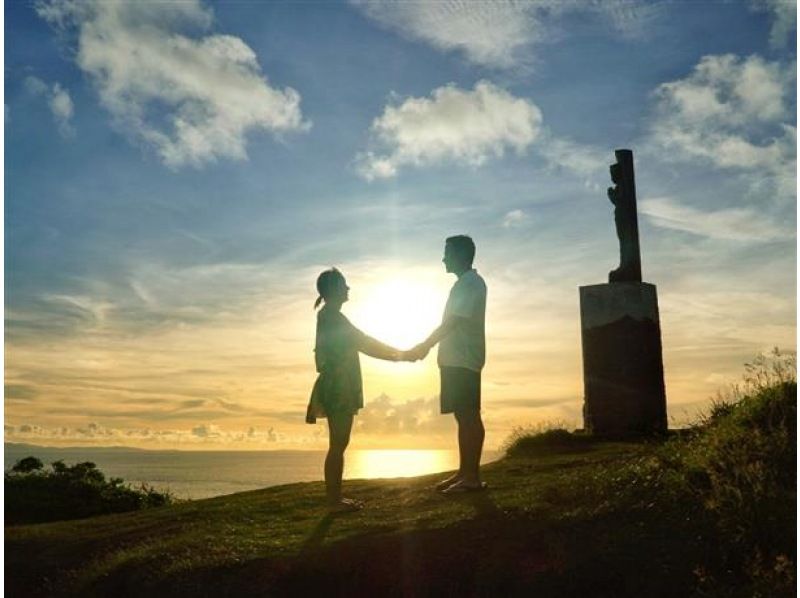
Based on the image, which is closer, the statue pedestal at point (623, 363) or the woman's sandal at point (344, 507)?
the woman's sandal at point (344, 507)

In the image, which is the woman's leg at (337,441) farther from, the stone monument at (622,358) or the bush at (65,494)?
the bush at (65,494)

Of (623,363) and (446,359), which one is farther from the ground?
(623,363)

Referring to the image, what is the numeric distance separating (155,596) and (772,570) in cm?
541

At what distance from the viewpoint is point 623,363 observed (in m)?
16.7

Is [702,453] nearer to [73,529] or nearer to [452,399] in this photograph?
[452,399]

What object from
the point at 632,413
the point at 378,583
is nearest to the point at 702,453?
the point at 378,583

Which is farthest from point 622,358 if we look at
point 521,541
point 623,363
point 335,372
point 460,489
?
point 521,541

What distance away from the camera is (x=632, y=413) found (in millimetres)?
16531

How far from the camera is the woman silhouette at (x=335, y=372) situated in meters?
10.1

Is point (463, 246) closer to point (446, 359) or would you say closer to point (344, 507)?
point (446, 359)

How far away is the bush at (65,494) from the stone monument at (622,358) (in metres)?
9.27

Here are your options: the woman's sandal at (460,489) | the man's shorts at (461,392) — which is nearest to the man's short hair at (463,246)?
the man's shorts at (461,392)

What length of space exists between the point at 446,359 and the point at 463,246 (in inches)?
50.5

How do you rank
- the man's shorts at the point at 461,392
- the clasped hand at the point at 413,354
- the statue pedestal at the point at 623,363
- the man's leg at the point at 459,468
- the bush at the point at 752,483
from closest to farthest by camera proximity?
the bush at the point at 752,483
the man's shorts at the point at 461,392
the man's leg at the point at 459,468
the clasped hand at the point at 413,354
the statue pedestal at the point at 623,363
